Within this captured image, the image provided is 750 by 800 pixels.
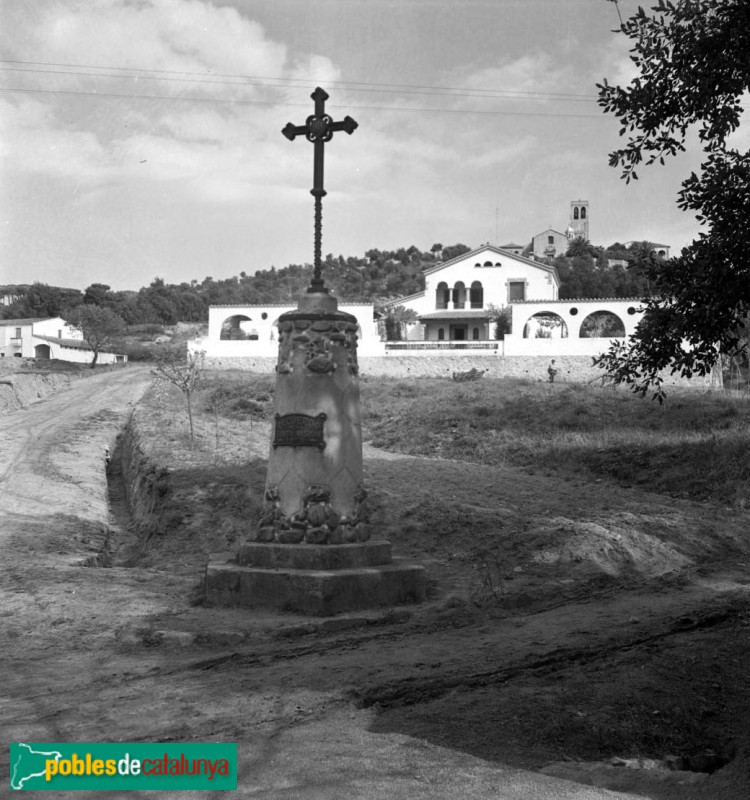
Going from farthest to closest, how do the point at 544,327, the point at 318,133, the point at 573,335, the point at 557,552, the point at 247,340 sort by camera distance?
1. the point at 544,327
2. the point at 247,340
3. the point at 573,335
4. the point at 557,552
5. the point at 318,133

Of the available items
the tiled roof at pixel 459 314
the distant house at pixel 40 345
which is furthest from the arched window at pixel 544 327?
the distant house at pixel 40 345

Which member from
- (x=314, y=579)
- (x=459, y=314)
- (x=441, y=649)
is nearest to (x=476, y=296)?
(x=459, y=314)

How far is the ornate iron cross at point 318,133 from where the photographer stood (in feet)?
27.9

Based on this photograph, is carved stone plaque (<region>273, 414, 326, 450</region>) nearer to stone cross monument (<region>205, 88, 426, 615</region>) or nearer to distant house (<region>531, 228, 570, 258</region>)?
stone cross monument (<region>205, 88, 426, 615</region>)

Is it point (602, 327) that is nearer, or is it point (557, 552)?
point (557, 552)

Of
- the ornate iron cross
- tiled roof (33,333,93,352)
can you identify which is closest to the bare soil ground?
the ornate iron cross

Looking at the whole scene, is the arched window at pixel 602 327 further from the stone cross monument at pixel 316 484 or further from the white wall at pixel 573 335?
the stone cross monument at pixel 316 484

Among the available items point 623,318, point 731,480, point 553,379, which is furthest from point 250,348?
point 731,480

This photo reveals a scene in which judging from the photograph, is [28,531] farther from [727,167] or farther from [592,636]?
[727,167]

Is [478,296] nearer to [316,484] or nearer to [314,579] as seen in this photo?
[316,484]

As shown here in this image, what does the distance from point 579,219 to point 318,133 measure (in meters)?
135

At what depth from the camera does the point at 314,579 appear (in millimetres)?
7434

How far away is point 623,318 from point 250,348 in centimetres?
1771

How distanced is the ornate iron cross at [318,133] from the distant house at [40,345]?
61.6m
